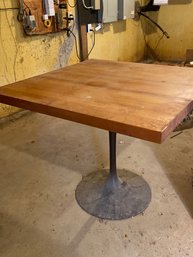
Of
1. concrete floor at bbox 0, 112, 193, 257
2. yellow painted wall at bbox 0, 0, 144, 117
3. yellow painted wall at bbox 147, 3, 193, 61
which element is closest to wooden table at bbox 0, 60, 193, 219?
concrete floor at bbox 0, 112, 193, 257

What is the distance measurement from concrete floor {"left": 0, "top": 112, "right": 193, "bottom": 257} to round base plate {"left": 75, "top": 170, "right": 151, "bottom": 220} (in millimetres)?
48

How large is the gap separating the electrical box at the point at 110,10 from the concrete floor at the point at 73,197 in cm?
208

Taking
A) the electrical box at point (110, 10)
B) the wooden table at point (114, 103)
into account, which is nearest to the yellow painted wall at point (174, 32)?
the electrical box at point (110, 10)

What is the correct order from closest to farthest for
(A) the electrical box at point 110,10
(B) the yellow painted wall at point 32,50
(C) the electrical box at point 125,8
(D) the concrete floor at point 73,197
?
1. (D) the concrete floor at point 73,197
2. (B) the yellow painted wall at point 32,50
3. (A) the electrical box at point 110,10
4. (C) the electrical box at point 125,8

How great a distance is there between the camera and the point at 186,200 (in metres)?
1.71

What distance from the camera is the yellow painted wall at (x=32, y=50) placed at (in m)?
2.72

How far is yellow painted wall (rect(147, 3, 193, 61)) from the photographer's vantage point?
199 inches

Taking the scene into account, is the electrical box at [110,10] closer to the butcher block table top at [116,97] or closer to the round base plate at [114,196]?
the butcher block table top at [116,97]

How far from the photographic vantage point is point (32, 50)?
10.1 feet

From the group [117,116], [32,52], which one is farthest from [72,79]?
[32,52]

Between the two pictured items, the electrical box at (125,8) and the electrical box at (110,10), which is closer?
the electrical box at (110,10)

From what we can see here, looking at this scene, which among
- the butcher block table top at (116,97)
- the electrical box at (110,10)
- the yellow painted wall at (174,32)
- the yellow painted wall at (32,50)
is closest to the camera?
the butcher block table top at (116,97)

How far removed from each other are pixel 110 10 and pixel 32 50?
162 centimetres

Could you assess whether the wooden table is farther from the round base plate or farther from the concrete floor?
the concrete floor
